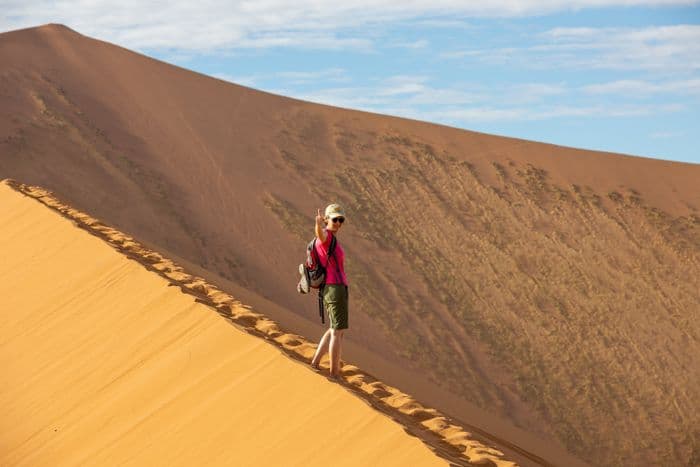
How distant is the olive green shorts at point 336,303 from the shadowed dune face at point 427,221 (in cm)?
843

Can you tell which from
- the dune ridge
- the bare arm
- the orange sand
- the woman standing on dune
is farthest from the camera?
the woman standing on dune

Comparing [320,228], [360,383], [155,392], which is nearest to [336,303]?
[320,228]

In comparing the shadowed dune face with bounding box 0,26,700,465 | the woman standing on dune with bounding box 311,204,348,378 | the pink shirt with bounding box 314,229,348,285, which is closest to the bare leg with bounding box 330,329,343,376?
the woman standing on dune with bounding box 311,204,348,378

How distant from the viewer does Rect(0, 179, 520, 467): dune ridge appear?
644 cm

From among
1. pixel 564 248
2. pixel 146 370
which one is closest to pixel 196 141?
pixel 564 248

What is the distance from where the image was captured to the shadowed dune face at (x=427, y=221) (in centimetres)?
2111

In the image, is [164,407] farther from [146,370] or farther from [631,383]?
[631,383]

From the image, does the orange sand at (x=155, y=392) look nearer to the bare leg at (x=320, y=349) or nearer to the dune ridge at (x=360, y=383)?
the dune ridge at (x=360, y=383)

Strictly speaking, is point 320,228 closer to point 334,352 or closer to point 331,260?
point 331,260

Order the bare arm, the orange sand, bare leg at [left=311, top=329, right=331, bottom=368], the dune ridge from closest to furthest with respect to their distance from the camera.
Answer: the orange sand
the dune ridge
the bare arm
bare leg at [left=311, top=329, right=331, bottom=368]

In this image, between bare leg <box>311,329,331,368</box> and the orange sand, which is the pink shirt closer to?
bare leg <box>311,329,331,368</box>

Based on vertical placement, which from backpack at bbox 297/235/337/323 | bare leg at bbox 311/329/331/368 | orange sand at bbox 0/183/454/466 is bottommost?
orange sand at bbox 0/183/454/466

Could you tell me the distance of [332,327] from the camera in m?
7.98

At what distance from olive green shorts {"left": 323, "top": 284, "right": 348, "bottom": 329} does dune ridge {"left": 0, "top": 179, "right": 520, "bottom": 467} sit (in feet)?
1.40
